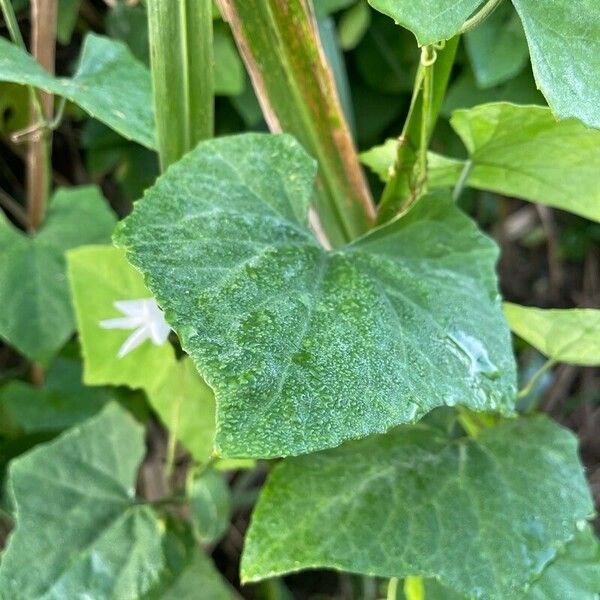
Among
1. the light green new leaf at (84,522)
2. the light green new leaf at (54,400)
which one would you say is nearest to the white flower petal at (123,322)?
the light green new leaf at (84,522)

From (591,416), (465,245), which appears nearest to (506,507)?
(465,245)

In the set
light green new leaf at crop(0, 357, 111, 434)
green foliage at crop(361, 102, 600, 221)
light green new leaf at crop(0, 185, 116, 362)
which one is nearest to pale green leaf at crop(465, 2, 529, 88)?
green foliage at crop(361, 102, 600, 221)

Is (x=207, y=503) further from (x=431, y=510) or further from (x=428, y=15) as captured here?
(x=428, y=15)

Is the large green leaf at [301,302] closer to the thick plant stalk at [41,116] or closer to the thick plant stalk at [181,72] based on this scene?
the thick plant stalk at [181,72]

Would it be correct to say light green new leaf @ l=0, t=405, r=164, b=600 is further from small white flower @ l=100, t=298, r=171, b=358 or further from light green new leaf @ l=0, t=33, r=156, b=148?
light green new leaf @ l=0, t=33, r=156, b=148

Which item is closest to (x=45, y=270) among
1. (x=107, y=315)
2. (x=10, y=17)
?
(x=107, y=315)

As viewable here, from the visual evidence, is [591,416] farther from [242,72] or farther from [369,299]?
[369,299]
